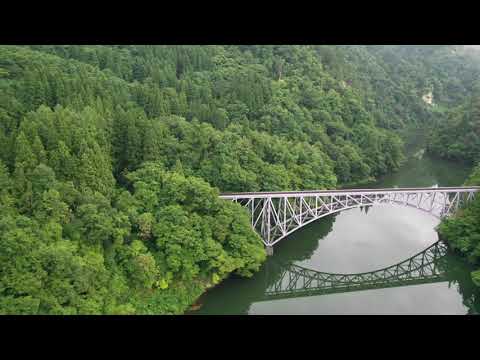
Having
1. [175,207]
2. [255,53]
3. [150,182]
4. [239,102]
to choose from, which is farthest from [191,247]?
[255,53]

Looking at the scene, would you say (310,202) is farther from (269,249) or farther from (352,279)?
(352,279)

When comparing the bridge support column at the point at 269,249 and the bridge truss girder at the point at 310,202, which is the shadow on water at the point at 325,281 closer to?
the bridge support column at the point at 269,249

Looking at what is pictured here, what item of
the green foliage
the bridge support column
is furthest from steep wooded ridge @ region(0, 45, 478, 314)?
the green foliage

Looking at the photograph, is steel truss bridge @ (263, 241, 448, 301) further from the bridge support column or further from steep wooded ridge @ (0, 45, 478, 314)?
steep wooded ridge @ (0, 45, 478, 314)

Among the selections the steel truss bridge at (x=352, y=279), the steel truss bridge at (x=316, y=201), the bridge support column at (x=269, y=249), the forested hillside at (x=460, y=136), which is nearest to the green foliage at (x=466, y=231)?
the steel truss bridge at (x=316, y=201)

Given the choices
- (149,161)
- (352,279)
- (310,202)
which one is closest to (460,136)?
(310,202)

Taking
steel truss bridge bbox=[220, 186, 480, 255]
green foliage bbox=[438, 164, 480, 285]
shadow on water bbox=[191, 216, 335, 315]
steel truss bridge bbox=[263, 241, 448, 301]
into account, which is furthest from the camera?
steel truss bridge bbox=[220, 186, 480, 255]
